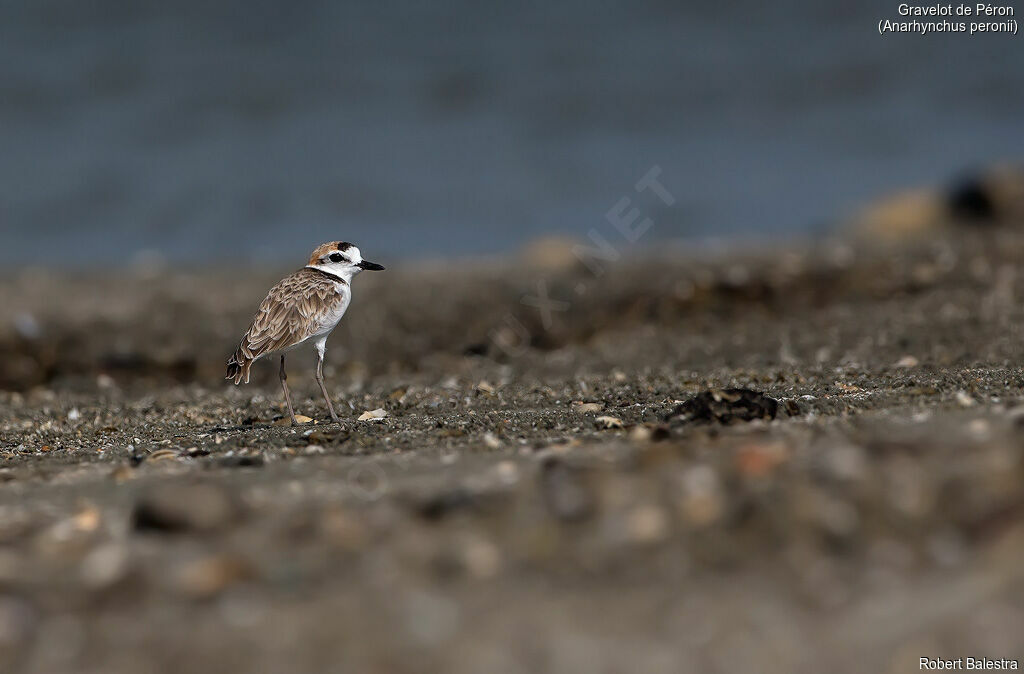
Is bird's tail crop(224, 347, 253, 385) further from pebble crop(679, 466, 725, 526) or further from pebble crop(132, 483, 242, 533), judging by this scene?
pebble crop(679, 466, 725, 526)

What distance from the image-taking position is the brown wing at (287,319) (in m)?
6.73

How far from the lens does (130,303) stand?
12109mm

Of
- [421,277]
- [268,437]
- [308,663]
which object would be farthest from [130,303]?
[308,663]

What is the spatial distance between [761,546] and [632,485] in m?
0.57

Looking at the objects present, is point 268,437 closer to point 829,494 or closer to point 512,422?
point 512,422

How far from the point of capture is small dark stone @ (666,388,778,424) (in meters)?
5.48

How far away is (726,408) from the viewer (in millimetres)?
5539

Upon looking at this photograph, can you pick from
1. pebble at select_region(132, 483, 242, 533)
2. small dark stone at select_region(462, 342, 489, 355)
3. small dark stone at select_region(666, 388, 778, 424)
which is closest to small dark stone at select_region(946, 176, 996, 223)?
small dark stone at select_region(462, 342, 489, 355)

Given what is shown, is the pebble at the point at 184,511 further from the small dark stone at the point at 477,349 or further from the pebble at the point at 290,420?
the small dark stone at the point at 477,349

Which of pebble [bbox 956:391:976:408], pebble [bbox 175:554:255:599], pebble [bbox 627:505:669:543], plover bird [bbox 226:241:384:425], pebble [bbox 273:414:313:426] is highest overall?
plover bird [bbox 226:241:384:425]

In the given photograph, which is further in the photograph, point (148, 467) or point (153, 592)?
point (148, 467)

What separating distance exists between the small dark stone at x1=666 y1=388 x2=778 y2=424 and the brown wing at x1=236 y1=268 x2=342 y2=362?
7.87ft

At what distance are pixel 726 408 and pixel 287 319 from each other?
111 inches

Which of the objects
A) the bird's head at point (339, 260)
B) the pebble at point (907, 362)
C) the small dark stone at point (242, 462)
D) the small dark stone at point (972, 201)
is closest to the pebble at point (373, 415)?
the bird's head at point (339, 260)
